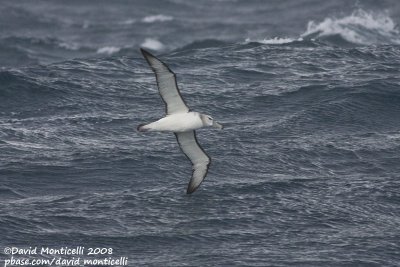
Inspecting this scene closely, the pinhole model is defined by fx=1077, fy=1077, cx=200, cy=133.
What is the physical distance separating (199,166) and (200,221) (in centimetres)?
176

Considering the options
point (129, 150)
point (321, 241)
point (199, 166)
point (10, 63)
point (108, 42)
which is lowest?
point (321, 241)

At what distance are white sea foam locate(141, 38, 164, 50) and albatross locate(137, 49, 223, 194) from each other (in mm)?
28414

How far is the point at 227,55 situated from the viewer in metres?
46.9

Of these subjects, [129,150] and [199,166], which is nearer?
[199,166]

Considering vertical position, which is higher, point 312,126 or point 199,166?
point 312,126

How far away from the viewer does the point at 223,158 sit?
1382 inches

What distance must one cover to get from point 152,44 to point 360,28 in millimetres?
11659

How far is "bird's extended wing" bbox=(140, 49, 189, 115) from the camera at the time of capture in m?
27.5

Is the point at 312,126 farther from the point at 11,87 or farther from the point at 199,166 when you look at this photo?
the point at 11,87

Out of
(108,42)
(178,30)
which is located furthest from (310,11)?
(108,42)

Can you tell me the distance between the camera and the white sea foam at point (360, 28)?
5391cm

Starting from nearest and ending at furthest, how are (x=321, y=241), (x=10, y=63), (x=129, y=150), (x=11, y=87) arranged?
(x=321, y=241) < (x=129, y=150) < (x=11, y=87) < (x=10, y=63)

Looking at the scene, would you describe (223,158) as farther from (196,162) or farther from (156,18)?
(156,18)

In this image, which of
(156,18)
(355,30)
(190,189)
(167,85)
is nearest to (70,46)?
(156,18)
